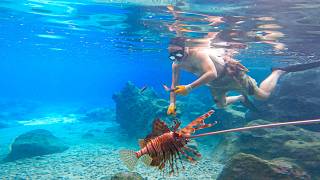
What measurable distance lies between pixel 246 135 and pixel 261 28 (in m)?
5.85

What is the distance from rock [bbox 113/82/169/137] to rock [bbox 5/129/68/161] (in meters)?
4.77

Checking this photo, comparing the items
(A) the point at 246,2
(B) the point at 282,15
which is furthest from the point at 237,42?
(A) the point at 246,2

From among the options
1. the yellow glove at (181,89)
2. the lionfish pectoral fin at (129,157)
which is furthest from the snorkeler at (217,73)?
the lionfish pectoral fin at (129,157)

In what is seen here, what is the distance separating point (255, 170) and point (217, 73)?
293 cm

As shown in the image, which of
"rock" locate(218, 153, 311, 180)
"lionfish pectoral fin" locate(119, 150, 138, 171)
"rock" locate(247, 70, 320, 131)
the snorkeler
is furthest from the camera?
"rock" locate(247, 70, 320, 131)

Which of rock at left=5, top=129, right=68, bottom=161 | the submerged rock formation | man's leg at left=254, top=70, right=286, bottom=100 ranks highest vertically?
man's leg at left=254, top=70, right=286, bottom=100

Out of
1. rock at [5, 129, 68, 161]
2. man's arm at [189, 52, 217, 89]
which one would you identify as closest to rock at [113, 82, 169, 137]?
rock at [5, 129, 68, 161]

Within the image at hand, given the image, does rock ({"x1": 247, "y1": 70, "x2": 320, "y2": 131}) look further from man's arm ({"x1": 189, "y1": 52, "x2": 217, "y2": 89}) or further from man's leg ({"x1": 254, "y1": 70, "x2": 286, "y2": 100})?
man's arm ({"x1": 189, "y1": 52, "x2": 217, "y2": 89})

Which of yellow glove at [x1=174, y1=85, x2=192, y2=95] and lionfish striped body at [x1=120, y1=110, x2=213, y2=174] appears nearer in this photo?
lionfish striped body at [x1=120, y1=110, x2=213, y2=174]

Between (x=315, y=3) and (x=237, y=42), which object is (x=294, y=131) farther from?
(x=237, y=42)

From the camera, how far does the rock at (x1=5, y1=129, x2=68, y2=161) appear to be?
14.1 m

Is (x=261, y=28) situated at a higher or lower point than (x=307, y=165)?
higher

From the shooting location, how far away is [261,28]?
47.6 ft

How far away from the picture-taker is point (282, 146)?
11.1 metres
